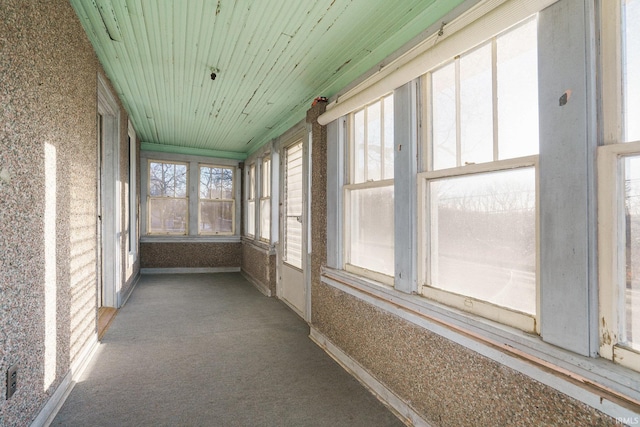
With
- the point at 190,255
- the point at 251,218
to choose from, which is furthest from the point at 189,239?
the point at 251,218

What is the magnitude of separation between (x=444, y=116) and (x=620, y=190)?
952 millimetres

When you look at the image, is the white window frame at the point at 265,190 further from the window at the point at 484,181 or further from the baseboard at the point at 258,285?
the window at the point at 484,181

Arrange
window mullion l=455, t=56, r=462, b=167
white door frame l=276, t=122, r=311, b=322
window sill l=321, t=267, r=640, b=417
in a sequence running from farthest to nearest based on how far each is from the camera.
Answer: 1. white door frame l=276, t=122, r=311, b=322
2. window mullion l=455, t=56, r=462, b=167
3. window sill l=321, t=267, r=640, b=417

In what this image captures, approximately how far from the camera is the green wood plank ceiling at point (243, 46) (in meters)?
2.08

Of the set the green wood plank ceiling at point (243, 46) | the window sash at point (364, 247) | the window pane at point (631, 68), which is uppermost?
the green wood plank ceiling at point (243, 46)

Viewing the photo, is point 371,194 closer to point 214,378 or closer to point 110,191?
point 214,378

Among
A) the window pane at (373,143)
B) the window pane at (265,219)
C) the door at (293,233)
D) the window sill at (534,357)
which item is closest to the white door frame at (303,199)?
the door at (293,233)

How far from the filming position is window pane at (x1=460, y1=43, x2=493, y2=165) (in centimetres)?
161

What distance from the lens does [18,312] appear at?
4.88 feet

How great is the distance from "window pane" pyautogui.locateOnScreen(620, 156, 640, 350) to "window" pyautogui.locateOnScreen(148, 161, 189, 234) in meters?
6.87

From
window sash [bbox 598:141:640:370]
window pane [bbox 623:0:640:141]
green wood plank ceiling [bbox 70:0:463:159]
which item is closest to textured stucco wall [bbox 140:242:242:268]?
green wood plank ceiling [bbox 70:0:463:159]

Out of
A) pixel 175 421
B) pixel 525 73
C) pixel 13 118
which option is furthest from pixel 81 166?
pixel 525 73

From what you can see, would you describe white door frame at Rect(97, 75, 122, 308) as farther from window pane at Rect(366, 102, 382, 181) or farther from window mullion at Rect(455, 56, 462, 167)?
window mullion at Rect(455, 56, 462, 167)

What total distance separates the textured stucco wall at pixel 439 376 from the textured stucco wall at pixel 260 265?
6.65 feet
